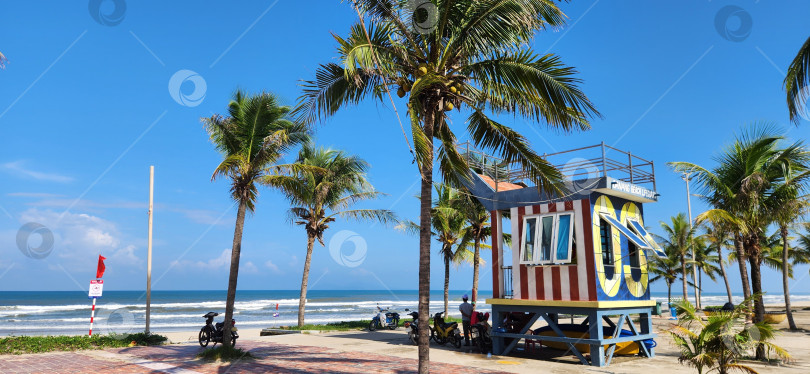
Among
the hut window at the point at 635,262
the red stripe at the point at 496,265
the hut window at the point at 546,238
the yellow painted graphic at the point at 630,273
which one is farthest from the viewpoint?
the red stripe at the point at 496,265

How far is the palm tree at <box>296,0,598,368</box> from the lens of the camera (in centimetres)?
871

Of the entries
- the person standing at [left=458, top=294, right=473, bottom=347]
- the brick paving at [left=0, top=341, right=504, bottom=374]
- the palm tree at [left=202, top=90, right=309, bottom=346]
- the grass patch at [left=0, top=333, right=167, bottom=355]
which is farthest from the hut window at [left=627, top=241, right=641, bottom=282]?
the grass patch at [left=0, top=333, right=167, bottom=355]

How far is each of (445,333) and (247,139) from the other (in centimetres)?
809

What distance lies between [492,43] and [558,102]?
5.19 feet

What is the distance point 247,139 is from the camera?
44.3 ft

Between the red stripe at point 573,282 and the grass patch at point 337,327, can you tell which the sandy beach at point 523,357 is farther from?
the grass patch at point 337,327

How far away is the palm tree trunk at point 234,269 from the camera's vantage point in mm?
12633

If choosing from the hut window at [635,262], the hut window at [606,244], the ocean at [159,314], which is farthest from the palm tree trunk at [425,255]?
the ocean at [159,314]

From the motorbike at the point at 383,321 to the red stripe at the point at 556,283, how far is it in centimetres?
1066

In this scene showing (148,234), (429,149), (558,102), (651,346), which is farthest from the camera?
(148,234)

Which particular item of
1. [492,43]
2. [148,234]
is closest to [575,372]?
[492,43]

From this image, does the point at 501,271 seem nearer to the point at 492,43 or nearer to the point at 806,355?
the point at 492,43

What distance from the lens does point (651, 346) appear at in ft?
44.1

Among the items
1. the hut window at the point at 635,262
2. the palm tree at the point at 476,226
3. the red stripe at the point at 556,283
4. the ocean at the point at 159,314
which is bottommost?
the ocean at the point at 159,314
